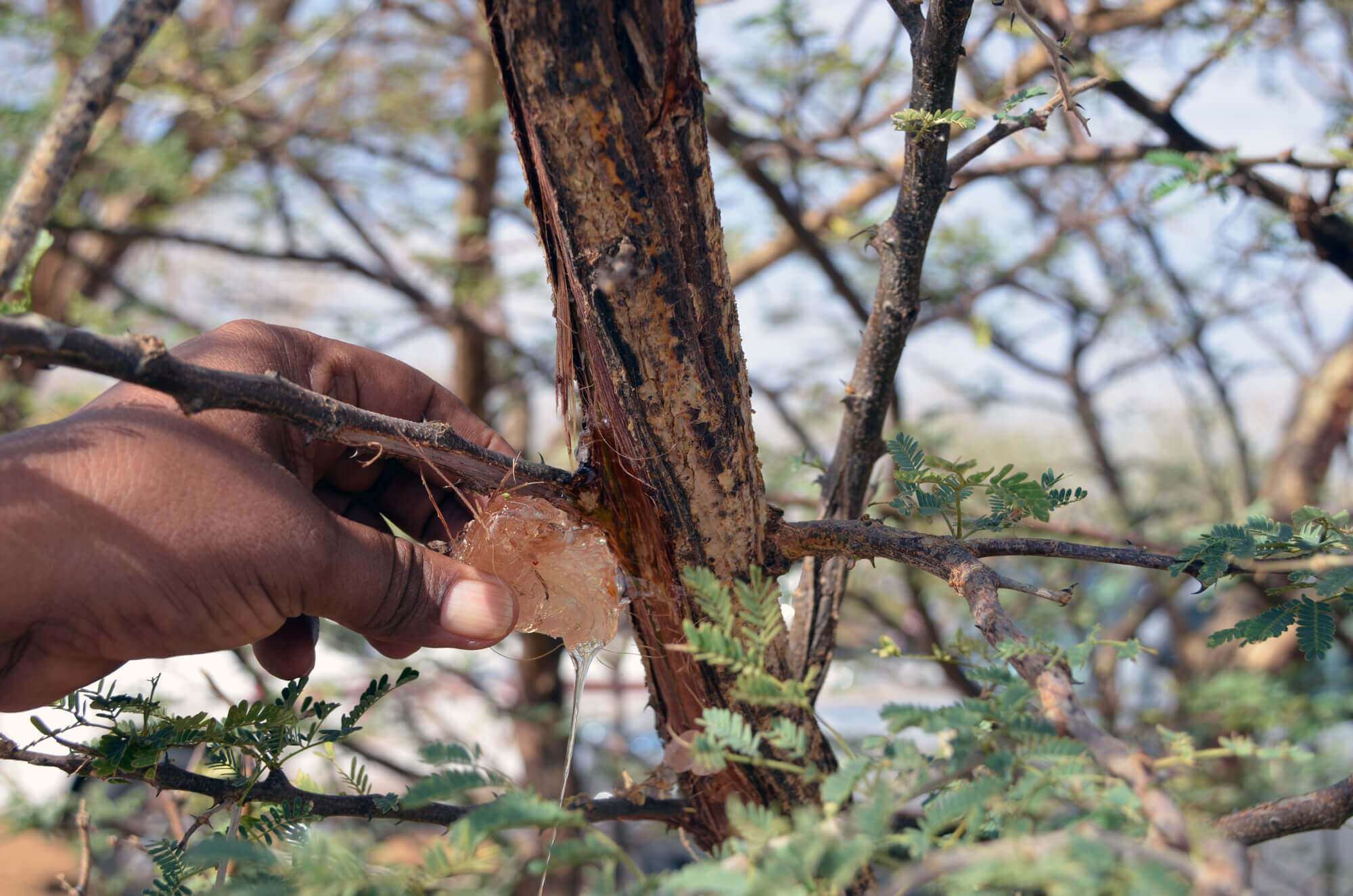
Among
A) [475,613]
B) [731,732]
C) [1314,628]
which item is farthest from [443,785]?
[1314,628]

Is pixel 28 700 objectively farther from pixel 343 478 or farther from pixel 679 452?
pixel 679 452

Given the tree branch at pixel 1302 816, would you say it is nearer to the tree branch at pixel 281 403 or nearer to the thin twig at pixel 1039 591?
the thin twig at pixel 1039 591

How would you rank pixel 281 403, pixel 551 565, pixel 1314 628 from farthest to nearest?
1. pixel 551 565
2. pixel 1314 628
3. pixel 281 403

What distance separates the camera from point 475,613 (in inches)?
43.8

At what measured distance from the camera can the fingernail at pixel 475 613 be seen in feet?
3.64

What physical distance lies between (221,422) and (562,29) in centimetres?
55

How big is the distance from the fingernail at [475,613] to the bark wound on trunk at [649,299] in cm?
18

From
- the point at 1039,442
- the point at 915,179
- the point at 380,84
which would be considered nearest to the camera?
the point at 915,179

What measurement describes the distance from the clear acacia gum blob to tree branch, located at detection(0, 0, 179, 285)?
1.90ft

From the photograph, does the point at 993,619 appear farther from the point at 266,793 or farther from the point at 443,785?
the point at 266,793

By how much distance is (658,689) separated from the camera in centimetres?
125

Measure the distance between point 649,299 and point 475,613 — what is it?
474 mm

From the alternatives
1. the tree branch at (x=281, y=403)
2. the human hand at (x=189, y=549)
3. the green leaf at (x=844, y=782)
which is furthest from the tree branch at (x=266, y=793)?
the green leaf at (x=844, y=782)

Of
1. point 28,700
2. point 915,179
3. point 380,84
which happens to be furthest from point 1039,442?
point 28,700
